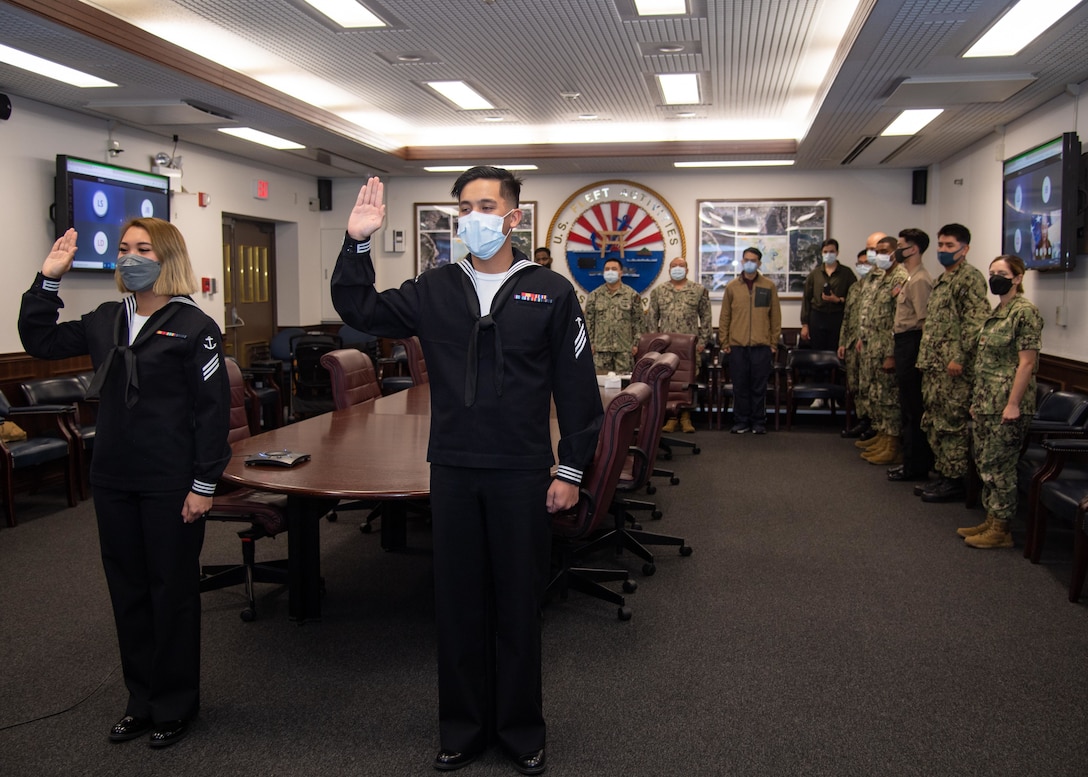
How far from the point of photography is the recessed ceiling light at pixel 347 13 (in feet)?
17.3

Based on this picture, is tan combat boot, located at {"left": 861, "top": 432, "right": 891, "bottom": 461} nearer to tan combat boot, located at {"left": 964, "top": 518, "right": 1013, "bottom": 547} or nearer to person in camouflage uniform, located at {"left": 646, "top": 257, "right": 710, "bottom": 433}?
person in camouflage uniform, located at {"left": 646, "top": 257, "right": 710, "bottom": 433}

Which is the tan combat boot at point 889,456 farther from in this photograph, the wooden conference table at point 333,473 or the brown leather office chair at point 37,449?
the brown leather office chair at point 37,449

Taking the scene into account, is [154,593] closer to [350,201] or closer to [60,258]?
[60,258]

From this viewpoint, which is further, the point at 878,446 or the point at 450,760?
the point at 878,446

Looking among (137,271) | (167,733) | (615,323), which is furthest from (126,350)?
(615,323)

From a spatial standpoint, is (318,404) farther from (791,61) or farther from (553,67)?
(791,61)

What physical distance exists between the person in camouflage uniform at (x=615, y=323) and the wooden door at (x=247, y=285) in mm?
3867

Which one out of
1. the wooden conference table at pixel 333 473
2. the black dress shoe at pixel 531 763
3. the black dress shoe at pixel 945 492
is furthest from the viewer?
the black dress shoe at pixel 945 492

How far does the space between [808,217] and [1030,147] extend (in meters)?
3.54

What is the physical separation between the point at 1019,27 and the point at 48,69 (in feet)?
19.0

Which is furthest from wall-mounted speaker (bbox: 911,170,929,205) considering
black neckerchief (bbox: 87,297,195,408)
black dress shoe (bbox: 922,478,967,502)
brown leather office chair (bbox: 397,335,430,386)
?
black neckerchief (bbox: 87,297,195,408)

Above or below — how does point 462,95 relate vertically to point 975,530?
above

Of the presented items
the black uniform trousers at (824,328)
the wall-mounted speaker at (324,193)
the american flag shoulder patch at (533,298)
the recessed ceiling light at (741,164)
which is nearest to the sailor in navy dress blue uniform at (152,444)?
the american flag shoulder patch at (533,298)

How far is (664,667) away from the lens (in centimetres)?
335
